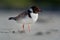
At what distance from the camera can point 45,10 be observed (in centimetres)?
146

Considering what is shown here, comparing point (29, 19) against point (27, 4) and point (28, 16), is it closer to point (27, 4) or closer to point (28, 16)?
point (28, 16)

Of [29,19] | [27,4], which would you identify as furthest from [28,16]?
[27,4]

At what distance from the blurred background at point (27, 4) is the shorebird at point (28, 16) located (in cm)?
8

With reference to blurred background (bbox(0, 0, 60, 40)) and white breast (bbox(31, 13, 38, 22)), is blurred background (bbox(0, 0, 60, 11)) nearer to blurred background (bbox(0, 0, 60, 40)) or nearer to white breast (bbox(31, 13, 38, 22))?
blurred background (bbox(0, 0, 60, 40))

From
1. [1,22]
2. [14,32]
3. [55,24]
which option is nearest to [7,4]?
[1,22]

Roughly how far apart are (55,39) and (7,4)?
0.53 metres

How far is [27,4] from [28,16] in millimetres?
161

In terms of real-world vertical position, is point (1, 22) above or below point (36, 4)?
below

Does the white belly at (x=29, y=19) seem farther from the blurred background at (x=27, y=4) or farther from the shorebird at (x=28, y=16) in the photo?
the blurred background at (x=27, y=4)

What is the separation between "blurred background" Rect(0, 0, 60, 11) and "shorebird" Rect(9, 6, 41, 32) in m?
0.08

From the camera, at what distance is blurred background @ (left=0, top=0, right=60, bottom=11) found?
4.80 ft

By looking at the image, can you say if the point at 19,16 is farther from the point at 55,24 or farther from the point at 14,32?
the point at 55,24

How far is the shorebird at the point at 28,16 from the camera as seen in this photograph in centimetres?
134

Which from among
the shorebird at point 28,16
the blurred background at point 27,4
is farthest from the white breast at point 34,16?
the blurred background at point 27,4
